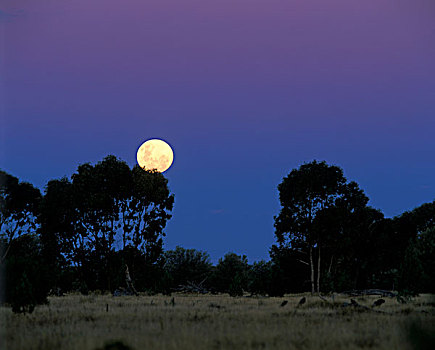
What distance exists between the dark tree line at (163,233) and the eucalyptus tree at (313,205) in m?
0.12

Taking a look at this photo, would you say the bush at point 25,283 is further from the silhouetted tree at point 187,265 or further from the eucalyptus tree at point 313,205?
the silhouetted tree at point 187,265

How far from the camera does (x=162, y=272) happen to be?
4834cm

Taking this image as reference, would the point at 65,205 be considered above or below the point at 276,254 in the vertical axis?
above

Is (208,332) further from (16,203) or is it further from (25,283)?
(16,203)

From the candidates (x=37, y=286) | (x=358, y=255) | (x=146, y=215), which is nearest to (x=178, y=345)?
(x=37, y=286)

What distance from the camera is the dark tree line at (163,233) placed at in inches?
1871

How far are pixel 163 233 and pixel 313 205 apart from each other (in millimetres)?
17737

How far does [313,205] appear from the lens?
2127 inches

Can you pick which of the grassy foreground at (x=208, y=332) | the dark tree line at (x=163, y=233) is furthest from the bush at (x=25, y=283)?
the dark tree line at (x=163, y=233)

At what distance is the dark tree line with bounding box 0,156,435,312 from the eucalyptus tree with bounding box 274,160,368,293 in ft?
0.38

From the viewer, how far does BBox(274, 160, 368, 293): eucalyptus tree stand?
53.3 meters

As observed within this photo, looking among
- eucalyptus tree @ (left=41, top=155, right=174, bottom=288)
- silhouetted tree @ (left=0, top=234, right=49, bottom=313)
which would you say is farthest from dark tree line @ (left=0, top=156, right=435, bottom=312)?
silhouetted tree @ (left=0, top=234, right=49, bottom=313)

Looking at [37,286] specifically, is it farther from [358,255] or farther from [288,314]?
[358,255]

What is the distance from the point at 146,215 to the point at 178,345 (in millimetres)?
37474
